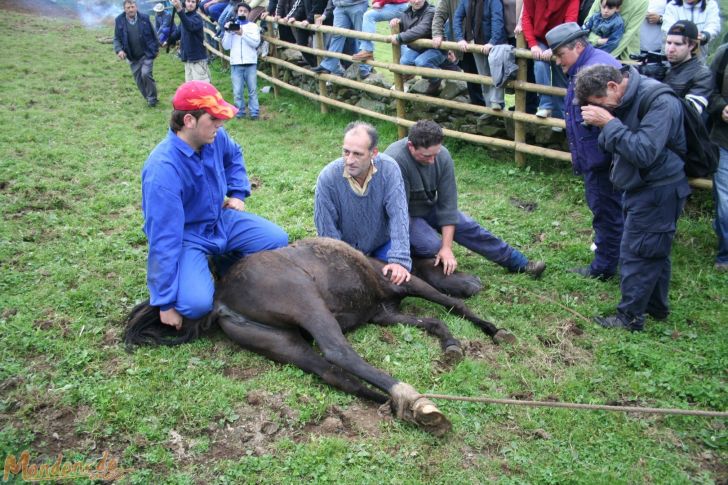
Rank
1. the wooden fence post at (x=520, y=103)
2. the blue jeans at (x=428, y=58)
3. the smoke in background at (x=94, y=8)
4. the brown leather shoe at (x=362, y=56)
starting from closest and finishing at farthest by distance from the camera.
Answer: the wooden fence post at (x=520, y=103)
the blue jeans at (x=428, y=58)
the brown leather shoe at (x=362, y=56)
the smoke in background at (x=94, y=8)

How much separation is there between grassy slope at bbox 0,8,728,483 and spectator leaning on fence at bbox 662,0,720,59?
1.60 metres

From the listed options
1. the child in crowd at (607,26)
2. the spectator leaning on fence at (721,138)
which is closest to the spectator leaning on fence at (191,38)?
the child in crowd at (607,26)

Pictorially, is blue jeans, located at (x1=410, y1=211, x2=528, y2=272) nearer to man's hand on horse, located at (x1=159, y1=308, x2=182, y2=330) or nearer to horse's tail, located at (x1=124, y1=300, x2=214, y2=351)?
horse's tail, located at (x1=124, y1=300, x2=214, y2=351)

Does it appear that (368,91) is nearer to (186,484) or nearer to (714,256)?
(714,256)

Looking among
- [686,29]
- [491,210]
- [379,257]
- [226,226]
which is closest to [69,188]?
[226,226]

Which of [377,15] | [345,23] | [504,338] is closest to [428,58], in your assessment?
[377,15]

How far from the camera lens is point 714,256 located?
17.6ft

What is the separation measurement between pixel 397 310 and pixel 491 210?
7.70 ft

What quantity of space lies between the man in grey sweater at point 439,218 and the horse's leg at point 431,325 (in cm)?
63

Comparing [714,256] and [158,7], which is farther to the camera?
[158,7]

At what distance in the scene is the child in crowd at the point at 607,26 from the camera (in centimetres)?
608

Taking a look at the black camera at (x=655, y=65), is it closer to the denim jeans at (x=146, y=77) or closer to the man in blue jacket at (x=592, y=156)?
the man in blue jacket at (x=592, y=156)

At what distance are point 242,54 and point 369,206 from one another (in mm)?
6955

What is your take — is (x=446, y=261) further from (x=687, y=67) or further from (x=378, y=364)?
(x=687, y=67)
